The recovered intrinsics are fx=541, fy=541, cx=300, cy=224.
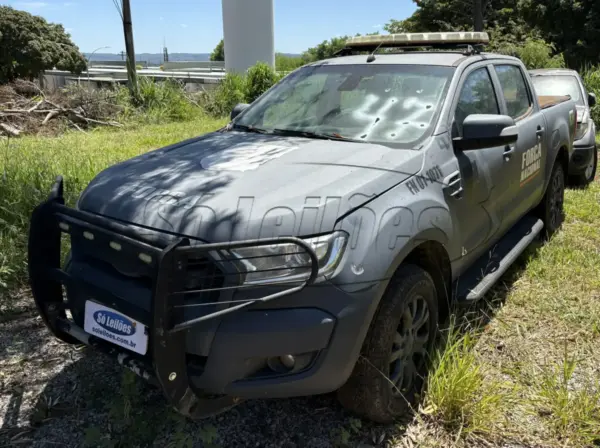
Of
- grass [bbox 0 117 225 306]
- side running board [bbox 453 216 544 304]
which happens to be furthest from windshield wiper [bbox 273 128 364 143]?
grass [bbox 0 117 225 306]

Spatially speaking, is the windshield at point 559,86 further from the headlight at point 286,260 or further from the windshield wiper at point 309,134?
the headlight at point 286,260

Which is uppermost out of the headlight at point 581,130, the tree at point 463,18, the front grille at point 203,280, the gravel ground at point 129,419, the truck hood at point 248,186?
the tree at point 463,18

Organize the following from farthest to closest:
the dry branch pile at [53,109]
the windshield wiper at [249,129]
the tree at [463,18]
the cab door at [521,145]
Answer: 1. the tree at [463,18]
2. the dry branch pile at [53,109]
3. the cab door at [521,145]
4. the windshield wiper at [249,129]

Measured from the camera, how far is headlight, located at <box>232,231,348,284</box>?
6.84 feet

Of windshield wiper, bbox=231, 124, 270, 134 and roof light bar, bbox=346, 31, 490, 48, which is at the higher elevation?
roof light bar, bbox=346, 31, 490, 48

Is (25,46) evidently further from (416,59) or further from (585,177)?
(416,59)

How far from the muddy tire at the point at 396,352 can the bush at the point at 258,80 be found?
12961mm

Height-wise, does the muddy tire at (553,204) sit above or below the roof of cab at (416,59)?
below

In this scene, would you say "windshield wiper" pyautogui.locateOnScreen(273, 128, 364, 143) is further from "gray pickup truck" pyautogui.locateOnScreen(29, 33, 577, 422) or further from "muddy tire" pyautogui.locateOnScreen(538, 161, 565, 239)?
"muddy tire" pyautogui.locateOnScreen(538, 161, 565, 239)

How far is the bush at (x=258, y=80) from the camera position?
14953 millimetres

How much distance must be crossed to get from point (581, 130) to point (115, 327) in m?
6.76

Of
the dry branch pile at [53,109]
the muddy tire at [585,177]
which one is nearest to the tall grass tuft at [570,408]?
the muddy tire at [585,177]

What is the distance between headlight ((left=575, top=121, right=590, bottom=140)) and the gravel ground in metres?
5.80

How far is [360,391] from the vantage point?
2.40m
